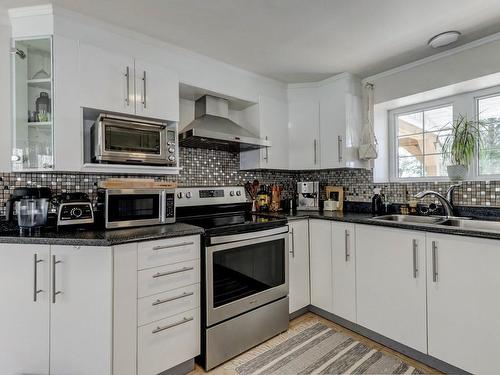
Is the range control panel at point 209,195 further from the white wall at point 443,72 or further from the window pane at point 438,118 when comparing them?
→ the window pane at point 438,118

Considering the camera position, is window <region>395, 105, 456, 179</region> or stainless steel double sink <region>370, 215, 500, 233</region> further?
window <region>395, 105, 456, 179</region>

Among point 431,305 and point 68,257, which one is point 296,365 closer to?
point 431,305

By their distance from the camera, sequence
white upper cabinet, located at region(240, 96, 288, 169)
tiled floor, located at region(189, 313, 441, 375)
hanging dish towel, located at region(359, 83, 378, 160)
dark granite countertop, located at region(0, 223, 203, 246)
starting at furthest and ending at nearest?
white upper cabinet, located at region(240, 96, 288, 169) < hanging dish towel, located at region(359, 83, 378, 160) < tiled floor, located at region(189, 313, 441, 375) < dark granite countertop, located at region(0, 223, 203, 246)

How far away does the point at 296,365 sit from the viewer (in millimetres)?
1763

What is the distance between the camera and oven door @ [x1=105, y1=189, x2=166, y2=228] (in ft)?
5.62

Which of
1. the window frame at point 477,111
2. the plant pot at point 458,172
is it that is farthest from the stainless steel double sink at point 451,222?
the window frame at point 477,111

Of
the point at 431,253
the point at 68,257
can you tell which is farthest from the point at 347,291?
the point at 68,257

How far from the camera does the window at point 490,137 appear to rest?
2.12 meters

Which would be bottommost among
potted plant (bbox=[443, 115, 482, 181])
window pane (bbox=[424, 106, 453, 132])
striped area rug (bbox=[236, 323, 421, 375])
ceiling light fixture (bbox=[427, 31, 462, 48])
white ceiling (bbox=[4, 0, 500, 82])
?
striped area rug (bbox=[236, 323, 421, 375])

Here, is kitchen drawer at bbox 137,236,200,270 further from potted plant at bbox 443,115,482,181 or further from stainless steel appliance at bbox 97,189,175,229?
potted plant at bbox 443,115,482,181

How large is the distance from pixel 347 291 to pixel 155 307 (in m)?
1.45

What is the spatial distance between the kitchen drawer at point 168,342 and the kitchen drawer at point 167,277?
0.19m

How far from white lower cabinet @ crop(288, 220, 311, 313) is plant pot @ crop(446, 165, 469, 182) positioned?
117 cm

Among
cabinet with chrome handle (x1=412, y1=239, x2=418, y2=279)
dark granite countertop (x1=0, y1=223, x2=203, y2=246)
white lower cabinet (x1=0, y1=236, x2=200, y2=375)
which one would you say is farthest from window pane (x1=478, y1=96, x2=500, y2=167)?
white lower cabinet (x1=0, y1=236, x2=200, y2=375)
